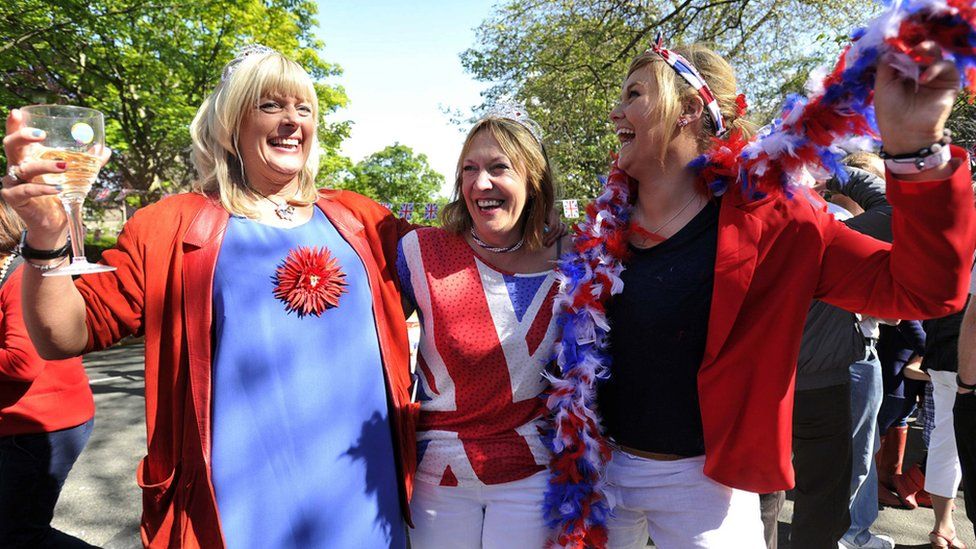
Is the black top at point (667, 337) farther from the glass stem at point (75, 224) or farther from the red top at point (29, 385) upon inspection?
the red top at point (29, 385)

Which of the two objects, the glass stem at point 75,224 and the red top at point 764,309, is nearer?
the glass stem at point 75,224

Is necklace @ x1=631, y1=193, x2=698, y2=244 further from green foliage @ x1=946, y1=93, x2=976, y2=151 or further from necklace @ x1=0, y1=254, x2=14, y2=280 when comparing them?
green foliage @ x1=946, y1=93, x2=976, y2=151

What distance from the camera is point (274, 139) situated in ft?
6.05

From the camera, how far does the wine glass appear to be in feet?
4.37

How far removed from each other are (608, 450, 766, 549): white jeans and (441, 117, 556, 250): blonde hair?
0.85 metres

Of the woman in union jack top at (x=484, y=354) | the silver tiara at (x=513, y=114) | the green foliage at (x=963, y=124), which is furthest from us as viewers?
the green foliage at (x=963, y=124)

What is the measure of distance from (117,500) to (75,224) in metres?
3.59

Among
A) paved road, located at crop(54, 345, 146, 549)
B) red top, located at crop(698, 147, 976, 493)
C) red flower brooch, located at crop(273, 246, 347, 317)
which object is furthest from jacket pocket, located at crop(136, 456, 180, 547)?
paved road, located at crop(54, 345, 146, 549)

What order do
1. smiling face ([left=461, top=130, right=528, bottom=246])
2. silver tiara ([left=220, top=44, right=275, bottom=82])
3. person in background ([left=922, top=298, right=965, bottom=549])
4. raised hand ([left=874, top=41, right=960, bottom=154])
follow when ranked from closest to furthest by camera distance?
1. raised hand ([left=874, top=41, right=960, bottom=154])
2. silver tiara ([left=220, top=44, right=275, bottom=82])
3. smiling face ([left=461, top=130, right=528, bottom=246])
4. person in background ([left=922, top=298, right=965, bottom=549])

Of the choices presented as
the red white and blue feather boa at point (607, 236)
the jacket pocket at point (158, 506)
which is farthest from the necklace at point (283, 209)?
the red white and blue feather boa at point (607, 236)

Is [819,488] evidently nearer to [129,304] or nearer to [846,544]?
[846,544]

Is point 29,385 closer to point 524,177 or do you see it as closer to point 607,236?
point 524,177

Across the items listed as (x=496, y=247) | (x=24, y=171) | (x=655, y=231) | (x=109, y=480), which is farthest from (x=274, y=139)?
(x=109, y=480)

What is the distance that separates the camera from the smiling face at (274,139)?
1814 mm
